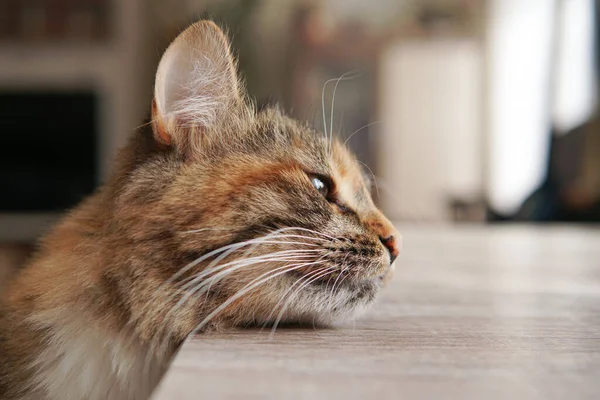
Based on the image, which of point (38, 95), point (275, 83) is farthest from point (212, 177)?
point (275, 83)

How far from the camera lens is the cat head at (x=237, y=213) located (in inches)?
23.1

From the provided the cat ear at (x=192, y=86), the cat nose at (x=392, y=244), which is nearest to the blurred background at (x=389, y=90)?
the cat ear at (x=192, y=86)

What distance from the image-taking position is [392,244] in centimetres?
69

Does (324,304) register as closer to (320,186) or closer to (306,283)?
(306,283)

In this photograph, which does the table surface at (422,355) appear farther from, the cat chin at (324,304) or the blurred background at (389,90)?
the blurred background at (389,90)

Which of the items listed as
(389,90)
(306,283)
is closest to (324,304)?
(306,283)

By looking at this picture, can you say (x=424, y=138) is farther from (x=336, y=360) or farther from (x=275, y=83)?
(x=336, y=360)

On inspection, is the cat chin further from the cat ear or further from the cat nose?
the cat ear

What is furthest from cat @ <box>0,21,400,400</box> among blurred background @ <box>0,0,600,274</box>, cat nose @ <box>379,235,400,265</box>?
blurred background @ <box>0,0,600,274</box>

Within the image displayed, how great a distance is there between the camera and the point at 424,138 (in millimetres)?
5523

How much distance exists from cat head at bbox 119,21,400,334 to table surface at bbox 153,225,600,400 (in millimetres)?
45

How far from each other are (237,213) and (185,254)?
0.07 meters

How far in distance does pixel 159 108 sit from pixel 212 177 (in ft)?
0.33

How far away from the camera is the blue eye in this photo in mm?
697
